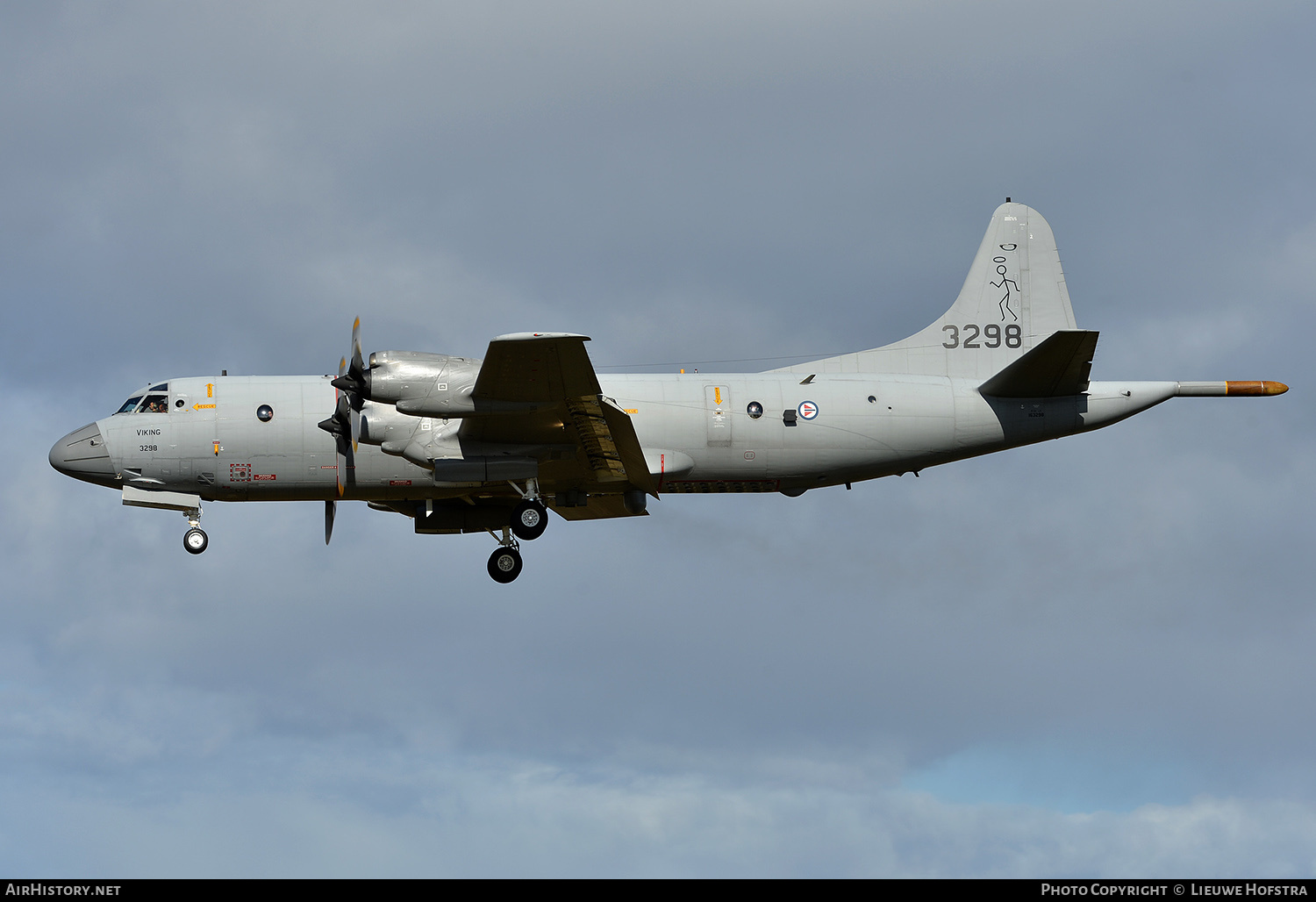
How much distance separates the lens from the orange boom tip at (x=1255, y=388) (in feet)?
94.8

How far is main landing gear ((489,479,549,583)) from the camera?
94.2 ft

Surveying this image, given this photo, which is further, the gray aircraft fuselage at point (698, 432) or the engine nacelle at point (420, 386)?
the gray aircraft fuselage at point (698, 432)


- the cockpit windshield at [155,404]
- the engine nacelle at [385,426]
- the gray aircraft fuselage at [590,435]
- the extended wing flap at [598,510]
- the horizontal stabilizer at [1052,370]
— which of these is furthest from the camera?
the extended wing flap at [598,510]

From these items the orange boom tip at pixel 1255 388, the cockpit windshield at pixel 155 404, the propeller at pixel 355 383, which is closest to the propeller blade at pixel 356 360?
the propeller at pixel 355 383

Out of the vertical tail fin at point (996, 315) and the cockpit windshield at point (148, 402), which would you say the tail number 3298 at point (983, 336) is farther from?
the cockpit windshield at point (148, 402)

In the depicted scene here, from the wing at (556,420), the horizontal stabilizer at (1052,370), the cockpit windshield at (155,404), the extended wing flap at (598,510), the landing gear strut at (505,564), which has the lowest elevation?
the landing gear strut at (505,564)

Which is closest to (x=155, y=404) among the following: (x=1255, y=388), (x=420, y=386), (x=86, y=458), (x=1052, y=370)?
(x=86, y=458)

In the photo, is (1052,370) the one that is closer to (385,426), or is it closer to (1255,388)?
(1255,388)

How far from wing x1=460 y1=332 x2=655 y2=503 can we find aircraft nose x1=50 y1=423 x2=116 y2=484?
7.58 m

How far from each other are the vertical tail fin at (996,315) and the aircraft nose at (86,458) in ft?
49.5

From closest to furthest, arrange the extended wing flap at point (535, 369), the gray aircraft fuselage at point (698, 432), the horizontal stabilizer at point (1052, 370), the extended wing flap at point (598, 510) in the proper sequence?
the extended wing flap at point (535, 369) < the horizontal stabilizer at point (1052, 370) < the gray aircraft fuselage at point (698, 432) < the extended wing flap at point (598, 510)

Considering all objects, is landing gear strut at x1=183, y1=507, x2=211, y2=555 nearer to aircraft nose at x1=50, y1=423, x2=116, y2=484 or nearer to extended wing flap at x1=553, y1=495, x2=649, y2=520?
aircraft nose at x1=50, y1=423, x2=116, y2=484

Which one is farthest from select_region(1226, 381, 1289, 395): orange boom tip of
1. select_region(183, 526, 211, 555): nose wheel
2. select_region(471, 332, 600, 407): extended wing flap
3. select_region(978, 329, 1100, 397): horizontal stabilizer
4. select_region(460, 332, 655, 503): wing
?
select_region(183, 526, 211, 555): nose wheel
